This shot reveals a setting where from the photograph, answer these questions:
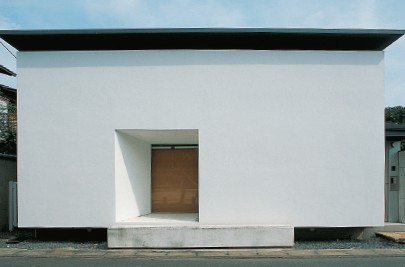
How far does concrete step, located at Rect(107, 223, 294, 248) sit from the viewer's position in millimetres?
7543

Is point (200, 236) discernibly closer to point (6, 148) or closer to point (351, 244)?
point (351, 244)

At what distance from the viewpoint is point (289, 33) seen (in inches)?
324

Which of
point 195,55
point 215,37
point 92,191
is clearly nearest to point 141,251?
point 92,191

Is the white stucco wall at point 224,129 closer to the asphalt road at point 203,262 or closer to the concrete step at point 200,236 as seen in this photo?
the concrete step at point 200,236

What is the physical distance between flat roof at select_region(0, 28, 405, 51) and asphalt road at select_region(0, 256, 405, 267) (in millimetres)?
5335

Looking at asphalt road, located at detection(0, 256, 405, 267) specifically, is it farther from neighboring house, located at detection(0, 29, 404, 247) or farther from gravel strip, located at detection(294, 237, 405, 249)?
neighboring house, located at detection(0, 29, 404, 247)

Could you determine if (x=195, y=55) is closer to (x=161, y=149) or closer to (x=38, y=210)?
(x=161, y=149)

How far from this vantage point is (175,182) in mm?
10375

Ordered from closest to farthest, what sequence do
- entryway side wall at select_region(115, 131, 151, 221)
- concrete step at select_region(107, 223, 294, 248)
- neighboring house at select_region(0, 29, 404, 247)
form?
concrete step at select_region(107, 223, 294, 248) → neighboring house at select_region(0, 29, 404, 247) → entryway side wall at select_region(115, 131, 151, 221)

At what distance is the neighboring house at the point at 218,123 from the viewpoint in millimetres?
8109

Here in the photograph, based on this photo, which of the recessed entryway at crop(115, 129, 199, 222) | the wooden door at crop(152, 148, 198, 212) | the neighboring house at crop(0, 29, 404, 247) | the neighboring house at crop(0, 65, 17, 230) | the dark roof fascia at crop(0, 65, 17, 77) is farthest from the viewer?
the dark roof fascia at crop(0, 65, 17, 77)

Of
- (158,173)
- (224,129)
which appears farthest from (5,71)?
(224,129)

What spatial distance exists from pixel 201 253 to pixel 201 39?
545cm

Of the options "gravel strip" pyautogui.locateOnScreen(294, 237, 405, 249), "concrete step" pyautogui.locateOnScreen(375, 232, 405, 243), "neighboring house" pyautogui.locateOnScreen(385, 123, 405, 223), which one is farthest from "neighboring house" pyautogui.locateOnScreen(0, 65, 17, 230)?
"neighboring house" pyautogui.locateOnScreen(385, 123, 405, 223)
